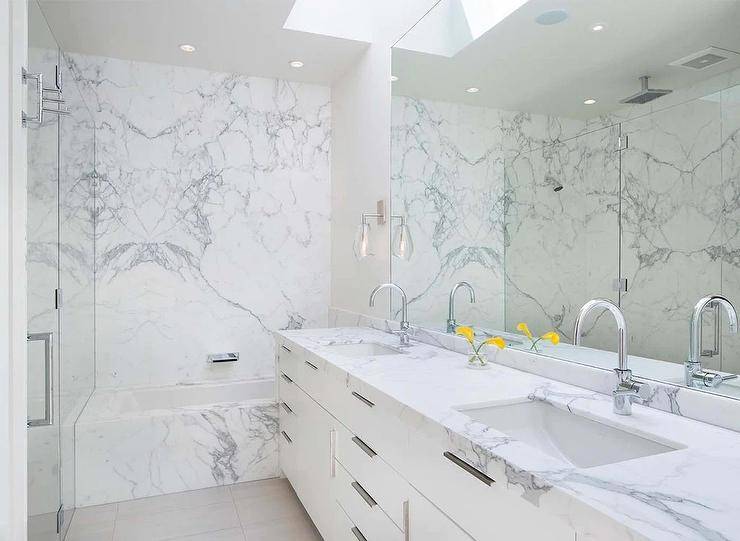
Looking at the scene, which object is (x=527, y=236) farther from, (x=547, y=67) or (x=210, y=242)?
(x=210, y=242)

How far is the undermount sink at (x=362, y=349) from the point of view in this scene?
2559 mm

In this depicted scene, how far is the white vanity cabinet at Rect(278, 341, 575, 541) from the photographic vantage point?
108cm

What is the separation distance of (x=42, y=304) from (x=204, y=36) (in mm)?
1790

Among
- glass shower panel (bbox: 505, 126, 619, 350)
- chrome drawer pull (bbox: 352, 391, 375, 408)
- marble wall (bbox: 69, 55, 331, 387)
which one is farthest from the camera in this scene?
marble wall (bbox: 69, 55, 331, 387)

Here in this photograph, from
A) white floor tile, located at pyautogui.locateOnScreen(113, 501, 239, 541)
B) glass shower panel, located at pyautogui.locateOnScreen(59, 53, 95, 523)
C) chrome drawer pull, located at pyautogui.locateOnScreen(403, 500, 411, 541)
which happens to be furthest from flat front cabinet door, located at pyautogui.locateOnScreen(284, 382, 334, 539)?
glass shower panel, located at pyautogui.locateOnScreen(59, 53, 95, 523)

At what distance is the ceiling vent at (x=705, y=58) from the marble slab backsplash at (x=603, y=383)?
2.69 feet

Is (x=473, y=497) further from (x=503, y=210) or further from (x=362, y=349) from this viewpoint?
(x=362, y=349)

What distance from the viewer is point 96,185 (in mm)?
3203

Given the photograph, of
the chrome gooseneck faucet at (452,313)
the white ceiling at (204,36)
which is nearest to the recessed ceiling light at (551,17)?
the chrome gooseneck faucet at (452,313)

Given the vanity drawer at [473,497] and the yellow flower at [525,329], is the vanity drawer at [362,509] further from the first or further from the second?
the yellow flower at [525,329]

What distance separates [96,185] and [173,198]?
1.47 ft

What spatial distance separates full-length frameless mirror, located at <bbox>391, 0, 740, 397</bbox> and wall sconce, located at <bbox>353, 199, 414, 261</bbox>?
13 centimetres

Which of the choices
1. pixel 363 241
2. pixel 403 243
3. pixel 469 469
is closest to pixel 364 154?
pixel 363 241

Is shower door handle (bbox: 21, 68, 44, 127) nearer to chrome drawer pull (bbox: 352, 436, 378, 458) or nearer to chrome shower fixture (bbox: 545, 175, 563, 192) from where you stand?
chrome drawer pull (bbox: 352, 436, 378, 458)
